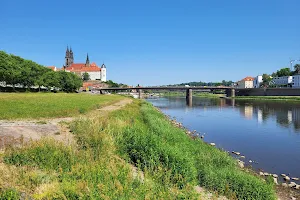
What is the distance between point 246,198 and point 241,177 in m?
1.31

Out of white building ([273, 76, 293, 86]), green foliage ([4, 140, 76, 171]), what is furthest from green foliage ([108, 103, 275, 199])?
white building ([273, 76, 293, 86])

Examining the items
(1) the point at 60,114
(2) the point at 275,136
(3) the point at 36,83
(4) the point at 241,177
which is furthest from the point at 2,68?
(4) the point at 241,177

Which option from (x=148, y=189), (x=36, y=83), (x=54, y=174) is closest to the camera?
(x=148, y=189)

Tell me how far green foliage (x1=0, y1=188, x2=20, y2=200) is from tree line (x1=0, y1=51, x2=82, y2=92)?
64.6 m

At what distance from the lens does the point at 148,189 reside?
8039 millimetres

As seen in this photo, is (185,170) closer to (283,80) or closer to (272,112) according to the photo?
(272,112)

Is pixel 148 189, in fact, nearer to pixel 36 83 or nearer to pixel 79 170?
pixel 79 170

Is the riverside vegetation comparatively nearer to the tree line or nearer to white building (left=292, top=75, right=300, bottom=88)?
the tree line

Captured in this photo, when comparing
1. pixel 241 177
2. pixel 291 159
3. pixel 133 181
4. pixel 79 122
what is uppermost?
pixel 79 122

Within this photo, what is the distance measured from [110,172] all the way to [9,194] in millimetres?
3187

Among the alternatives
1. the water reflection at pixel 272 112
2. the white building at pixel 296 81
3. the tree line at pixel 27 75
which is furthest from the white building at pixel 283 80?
the tree line at pixel 27 75

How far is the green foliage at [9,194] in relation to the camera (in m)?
6.58

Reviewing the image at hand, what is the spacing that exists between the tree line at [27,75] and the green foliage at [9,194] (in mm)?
64616

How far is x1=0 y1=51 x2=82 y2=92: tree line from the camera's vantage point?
6537 centimetres
